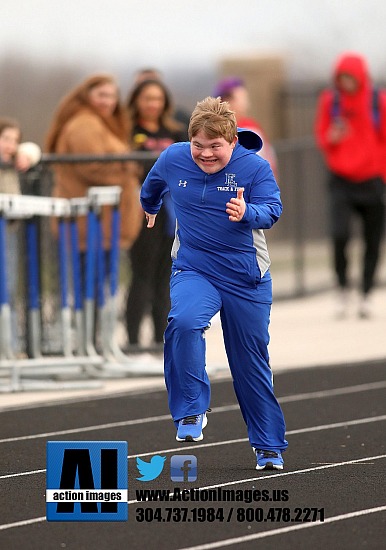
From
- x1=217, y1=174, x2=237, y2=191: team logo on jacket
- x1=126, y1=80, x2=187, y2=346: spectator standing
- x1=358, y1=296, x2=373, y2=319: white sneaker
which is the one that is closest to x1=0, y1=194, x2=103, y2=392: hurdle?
x1=126, y1=80, x2=187, y2=346: spectator standing

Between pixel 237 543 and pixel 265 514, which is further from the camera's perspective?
pixel 265 514

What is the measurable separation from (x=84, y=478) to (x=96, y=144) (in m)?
5.56

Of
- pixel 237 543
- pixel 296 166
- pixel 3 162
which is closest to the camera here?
pixel 237 543

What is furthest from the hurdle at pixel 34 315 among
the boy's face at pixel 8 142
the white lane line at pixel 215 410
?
the white lane line at pixel 215 410

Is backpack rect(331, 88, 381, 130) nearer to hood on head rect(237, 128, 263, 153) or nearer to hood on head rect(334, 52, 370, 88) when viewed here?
hood on head rect(334, 52, 370, 88)

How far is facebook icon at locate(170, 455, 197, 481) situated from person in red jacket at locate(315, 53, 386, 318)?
6760 millimetres

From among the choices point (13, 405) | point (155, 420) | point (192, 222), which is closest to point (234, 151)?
point (192, 222)

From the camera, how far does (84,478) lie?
6.29 m

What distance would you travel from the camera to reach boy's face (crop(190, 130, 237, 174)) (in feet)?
23.1

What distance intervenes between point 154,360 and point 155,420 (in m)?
2.31

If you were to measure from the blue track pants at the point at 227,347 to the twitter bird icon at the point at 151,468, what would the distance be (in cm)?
33

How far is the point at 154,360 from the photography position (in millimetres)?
11523

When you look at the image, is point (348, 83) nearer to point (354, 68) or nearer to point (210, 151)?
point (354, 68)

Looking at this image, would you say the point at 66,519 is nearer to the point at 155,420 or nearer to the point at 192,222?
the point at 192,222
